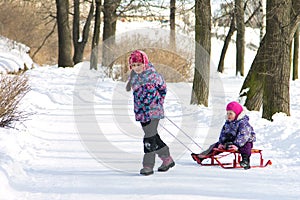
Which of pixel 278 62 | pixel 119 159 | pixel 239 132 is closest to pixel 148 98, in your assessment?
pixel 119 159

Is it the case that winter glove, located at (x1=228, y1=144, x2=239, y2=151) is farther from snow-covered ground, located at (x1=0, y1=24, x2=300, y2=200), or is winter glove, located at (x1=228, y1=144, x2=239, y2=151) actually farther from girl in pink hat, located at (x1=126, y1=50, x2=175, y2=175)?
girl in pink hat, located at (x1=126, y1=50, x2=175, y2=175)

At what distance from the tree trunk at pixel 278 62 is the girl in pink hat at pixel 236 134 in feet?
13.6

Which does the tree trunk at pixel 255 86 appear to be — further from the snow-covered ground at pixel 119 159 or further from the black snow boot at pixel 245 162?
the black snow boot at pixel 245 162

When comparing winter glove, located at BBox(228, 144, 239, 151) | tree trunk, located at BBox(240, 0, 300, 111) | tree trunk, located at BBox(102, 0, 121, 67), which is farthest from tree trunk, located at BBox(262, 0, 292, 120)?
tree trunk, located at BBox(102, 0, 121, 67)

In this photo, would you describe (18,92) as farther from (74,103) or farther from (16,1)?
(16,1)

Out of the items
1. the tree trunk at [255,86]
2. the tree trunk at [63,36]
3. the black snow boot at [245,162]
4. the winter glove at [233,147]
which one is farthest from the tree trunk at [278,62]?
the tree trunk at [63,36]

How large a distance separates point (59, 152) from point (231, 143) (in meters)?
2.85

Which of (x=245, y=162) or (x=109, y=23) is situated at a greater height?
(x=109, y=23)

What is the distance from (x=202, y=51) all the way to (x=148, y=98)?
319 inches

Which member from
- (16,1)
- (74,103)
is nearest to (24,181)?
(74,103)

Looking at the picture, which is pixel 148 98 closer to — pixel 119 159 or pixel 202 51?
pixel 119 159

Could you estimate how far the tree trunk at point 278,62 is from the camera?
1155cm

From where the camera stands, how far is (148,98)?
6980 millimetres

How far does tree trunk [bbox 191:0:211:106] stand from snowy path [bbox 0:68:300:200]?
111 inches
